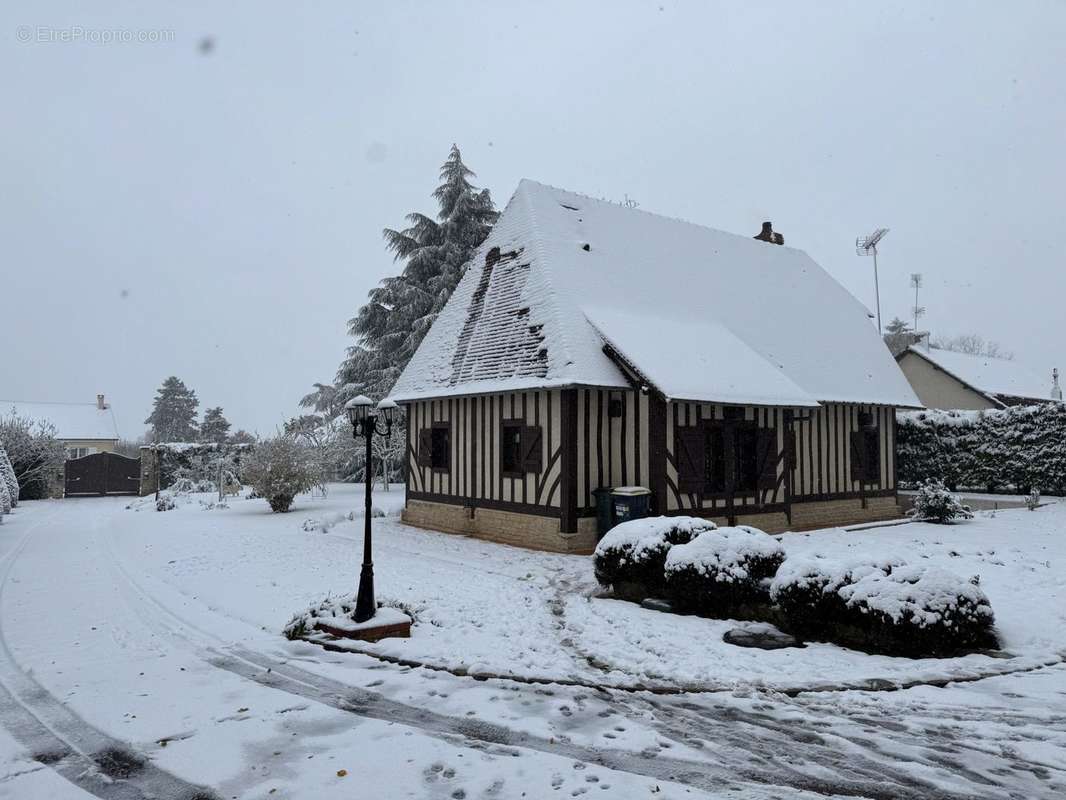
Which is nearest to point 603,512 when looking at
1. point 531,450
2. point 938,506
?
point 531,450

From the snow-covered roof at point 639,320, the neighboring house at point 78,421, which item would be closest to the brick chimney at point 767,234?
the snow-covered roof at point 639,320

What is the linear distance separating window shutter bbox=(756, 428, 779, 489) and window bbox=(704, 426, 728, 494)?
0.93 metres

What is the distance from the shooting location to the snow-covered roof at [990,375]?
1108 inches

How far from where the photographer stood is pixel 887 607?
6199 millimetres

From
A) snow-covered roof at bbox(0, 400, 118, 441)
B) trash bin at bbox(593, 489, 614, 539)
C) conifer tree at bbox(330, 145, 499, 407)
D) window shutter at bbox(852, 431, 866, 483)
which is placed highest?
conifer tree at bbox(330, 145, 499, 407)

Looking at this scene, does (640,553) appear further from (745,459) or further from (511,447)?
(745,459)

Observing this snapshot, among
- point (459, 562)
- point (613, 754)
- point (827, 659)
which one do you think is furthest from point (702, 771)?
point (459, 562)

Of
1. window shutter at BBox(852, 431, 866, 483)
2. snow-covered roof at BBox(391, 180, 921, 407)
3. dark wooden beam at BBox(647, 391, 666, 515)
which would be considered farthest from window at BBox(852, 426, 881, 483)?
dark wooden beam at BBox(647, 391, 666, 515)

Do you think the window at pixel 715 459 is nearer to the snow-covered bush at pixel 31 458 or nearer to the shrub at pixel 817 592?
the shrub at pixel 817 592

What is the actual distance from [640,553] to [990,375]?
2949cm

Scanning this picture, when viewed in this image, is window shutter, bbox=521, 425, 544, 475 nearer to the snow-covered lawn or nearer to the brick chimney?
the snow-covered lawn

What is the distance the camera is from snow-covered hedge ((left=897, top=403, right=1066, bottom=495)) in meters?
18.1

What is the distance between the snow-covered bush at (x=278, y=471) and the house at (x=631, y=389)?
485 centimetres

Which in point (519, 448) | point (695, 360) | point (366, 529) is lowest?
point (366, 529)
